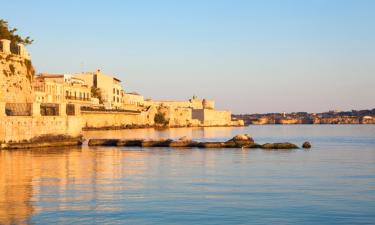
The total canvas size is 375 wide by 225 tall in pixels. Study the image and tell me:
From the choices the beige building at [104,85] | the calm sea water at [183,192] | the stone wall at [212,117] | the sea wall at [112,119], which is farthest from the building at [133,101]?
the calm sea water at [183,192]

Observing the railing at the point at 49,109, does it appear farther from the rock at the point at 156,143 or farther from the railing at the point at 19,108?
the rock at the point at 156,143

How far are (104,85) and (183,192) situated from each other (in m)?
85.7

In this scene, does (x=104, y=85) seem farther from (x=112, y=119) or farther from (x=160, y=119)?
(x=160, y=119)

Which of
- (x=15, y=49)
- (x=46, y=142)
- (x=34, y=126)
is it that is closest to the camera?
(x=34, y=126)

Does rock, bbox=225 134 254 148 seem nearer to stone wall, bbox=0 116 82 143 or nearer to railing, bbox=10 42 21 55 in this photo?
stone wall, bbox=0 116 82 143

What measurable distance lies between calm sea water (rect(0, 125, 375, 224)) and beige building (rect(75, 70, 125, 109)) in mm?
71471

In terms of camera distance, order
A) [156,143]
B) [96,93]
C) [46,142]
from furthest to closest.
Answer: [96,93], [156,143], [46,142]

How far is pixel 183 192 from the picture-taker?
17094 mm

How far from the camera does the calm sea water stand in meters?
13.3

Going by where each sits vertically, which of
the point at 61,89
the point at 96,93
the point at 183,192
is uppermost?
the point at 96,93

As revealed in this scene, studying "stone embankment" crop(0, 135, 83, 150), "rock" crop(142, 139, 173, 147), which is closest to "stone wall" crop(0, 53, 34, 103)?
"stone embankment" crop(0, 135, 83, 150)

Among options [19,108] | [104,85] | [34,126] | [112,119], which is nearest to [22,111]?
[19,108]

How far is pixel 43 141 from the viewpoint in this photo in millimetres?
36125

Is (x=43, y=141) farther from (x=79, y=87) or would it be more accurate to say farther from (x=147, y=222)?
(x=79, y=87)
